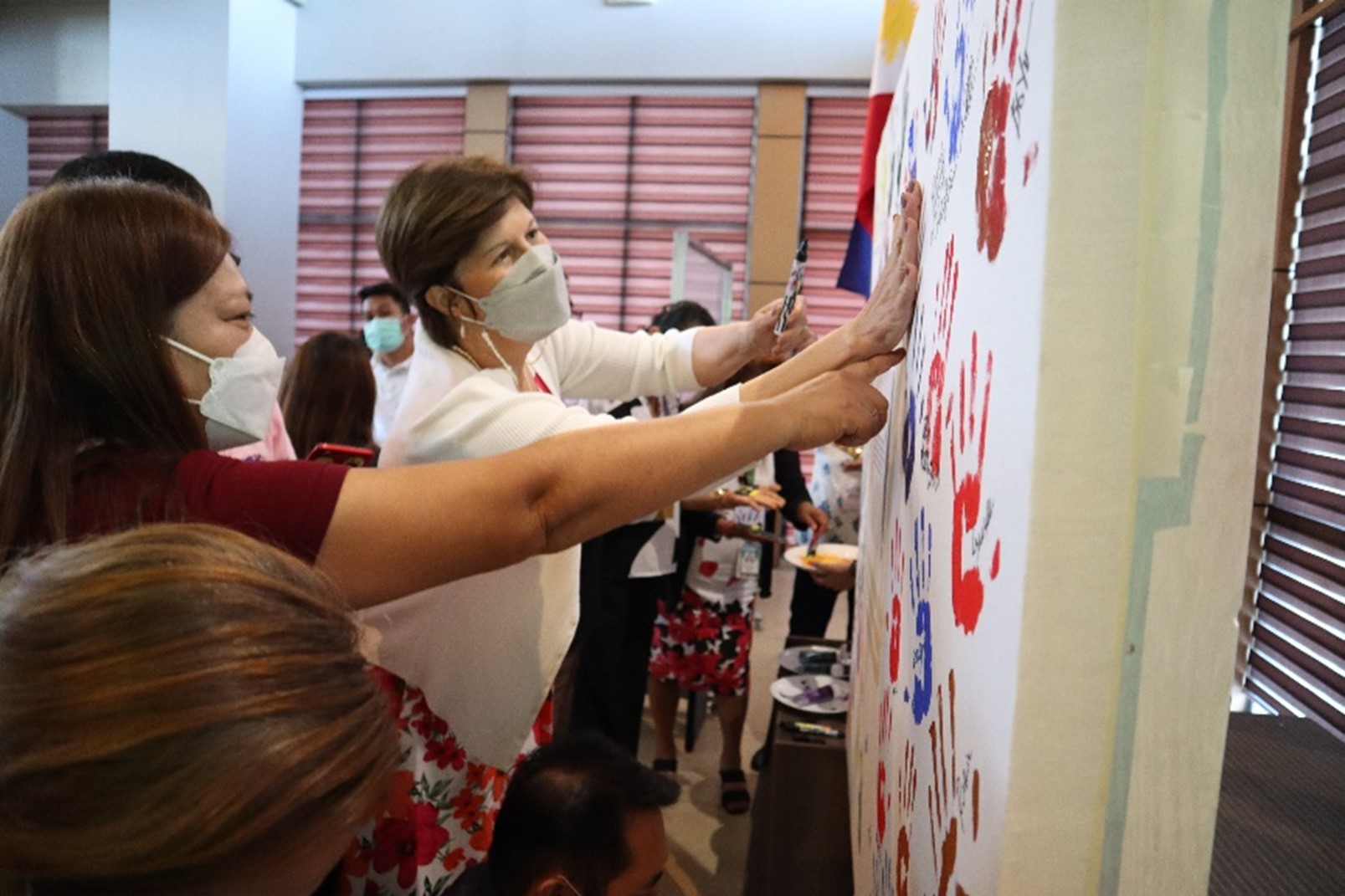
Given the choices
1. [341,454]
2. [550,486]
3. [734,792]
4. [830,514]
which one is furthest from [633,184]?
[550,486]

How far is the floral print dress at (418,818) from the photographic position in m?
1.23

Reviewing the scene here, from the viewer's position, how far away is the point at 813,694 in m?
2.12

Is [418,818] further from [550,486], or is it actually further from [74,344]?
[74,344]

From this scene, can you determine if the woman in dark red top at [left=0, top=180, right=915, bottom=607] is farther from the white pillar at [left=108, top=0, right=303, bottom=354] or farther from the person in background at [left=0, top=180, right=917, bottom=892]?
the white pillar at [left=108, top=0, right=303, bottom=354]

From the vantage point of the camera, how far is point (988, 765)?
0.49 m

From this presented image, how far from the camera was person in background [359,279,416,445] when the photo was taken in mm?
3965

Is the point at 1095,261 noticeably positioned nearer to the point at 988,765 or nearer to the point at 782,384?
the point at 988,765

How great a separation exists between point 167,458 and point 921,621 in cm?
66

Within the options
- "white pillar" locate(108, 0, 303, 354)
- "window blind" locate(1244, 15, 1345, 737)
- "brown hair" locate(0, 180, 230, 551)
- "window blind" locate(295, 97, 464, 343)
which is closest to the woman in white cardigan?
"brown hair" locate(0, 180, 230, 551)

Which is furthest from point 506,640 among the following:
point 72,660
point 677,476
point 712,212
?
point 712,212

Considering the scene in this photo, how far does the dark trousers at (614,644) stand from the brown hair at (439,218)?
150cm

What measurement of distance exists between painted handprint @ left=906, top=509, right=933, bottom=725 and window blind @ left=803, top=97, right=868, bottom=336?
4.90m

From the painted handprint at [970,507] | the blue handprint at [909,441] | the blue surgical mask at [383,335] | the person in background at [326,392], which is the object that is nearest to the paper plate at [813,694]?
the blue handprint at [909,441]

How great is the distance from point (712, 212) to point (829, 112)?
94cm
